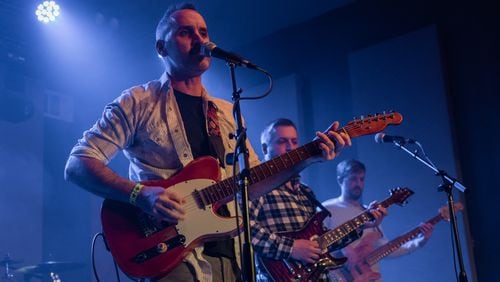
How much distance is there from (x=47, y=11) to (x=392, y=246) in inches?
190

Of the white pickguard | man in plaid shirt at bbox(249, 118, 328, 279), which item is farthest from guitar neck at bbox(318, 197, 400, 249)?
the white pickguard

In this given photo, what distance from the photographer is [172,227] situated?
251 cm

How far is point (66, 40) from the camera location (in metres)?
7.49

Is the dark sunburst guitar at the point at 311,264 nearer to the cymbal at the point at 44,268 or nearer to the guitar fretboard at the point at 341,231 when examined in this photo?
the guitar fretboard at the point at 341,231

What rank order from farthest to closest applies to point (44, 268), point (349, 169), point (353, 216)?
1. point (44, 268)
2. point (349, 169)
3. point (353, 216)

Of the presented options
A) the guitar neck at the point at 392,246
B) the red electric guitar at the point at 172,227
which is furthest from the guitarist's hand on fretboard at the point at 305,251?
the guitar neck at the point at 392,246

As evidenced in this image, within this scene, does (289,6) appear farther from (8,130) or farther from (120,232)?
(120,232)

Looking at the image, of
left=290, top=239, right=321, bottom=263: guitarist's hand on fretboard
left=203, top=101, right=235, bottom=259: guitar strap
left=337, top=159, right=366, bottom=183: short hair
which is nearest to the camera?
left=203, top=101, right=235, bottom=259: guitar strap

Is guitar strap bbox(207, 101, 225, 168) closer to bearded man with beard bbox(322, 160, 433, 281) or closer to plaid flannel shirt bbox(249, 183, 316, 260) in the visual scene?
plaid flannel shirt bbox(249, 183, 316, 260)

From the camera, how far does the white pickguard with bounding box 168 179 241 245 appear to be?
2.51 metres

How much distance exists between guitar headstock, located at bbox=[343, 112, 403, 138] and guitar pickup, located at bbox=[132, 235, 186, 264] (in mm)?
1049

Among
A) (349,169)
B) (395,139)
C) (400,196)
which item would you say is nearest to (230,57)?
(395,139)

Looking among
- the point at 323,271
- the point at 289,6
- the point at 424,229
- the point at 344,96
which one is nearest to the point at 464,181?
the point at 424,229

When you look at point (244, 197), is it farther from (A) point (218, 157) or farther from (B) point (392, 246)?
(B) point (392, 246)
